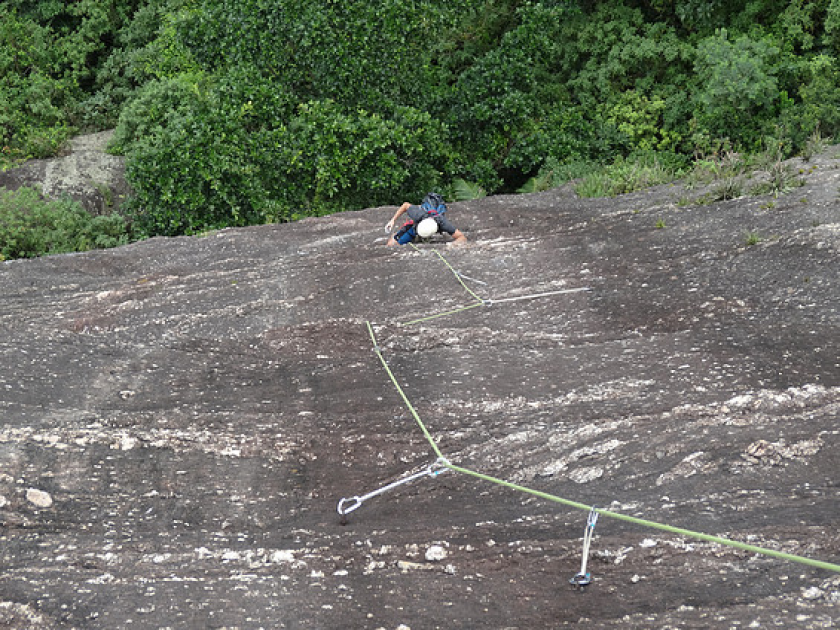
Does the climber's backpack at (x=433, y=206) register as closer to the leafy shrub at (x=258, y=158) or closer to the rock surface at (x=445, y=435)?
the rock surface at (x=445, y=435)

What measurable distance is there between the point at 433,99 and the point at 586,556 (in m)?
10.9

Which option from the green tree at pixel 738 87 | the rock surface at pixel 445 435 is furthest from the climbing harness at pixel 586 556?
the green tree at pixel 738 87

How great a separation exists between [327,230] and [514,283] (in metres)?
3.07

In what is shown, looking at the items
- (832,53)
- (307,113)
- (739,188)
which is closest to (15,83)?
(307,113)

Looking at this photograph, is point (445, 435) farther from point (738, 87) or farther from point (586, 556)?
point (738, 87)

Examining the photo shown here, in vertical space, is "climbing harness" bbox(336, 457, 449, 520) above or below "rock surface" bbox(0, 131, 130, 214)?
below

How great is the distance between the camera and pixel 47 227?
1082 cm

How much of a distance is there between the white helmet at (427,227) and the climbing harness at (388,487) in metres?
3.67

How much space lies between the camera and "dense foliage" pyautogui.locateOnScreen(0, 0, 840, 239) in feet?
35.5

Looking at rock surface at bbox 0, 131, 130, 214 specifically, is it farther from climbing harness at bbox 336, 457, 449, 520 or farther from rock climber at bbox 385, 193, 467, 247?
climbing harness at bbox 336, 457, 449, 520

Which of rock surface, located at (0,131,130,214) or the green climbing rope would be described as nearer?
the green climbing rope

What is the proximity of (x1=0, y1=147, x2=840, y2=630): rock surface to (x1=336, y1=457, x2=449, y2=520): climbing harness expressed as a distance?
0.17 ft

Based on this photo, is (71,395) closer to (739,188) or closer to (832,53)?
(739,188)

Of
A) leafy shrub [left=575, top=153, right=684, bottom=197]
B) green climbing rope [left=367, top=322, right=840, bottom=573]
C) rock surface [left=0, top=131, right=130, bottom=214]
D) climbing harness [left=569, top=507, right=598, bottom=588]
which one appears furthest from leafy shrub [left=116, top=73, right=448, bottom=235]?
climbing harness [left=569, top=507, right=598, bottom=588]
